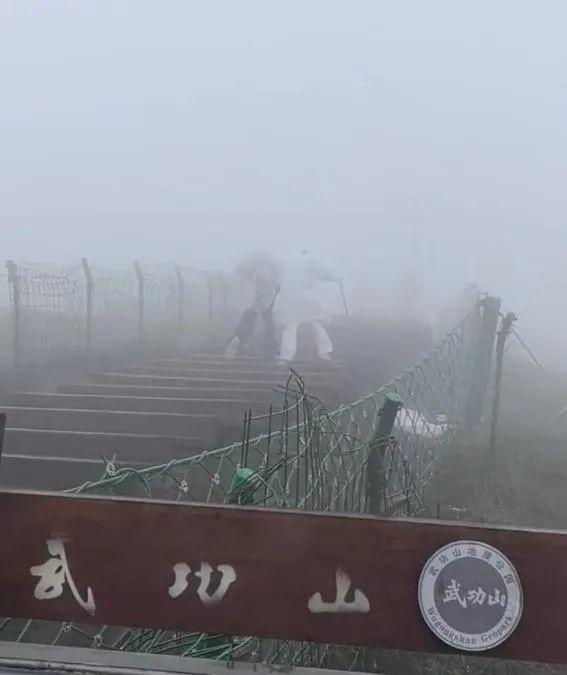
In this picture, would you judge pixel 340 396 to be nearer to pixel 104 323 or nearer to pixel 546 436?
pixel 546 436

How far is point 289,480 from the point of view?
1.93m

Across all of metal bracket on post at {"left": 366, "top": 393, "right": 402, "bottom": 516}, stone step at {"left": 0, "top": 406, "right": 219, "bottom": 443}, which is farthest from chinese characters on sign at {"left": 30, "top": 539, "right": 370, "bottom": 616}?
stone step at {"left": 0, "top": 406, "right": 219, "bottom": 443}

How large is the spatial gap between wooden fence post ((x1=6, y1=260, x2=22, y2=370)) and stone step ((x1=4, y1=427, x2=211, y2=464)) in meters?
1.64

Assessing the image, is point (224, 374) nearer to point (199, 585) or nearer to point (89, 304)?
point (89, 304)

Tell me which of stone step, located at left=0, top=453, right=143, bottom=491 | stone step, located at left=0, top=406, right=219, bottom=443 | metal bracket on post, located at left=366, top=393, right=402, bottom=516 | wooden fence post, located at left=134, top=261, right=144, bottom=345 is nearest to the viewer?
metal bracket on post, located at left=366, top=393, right=402, bottom=516

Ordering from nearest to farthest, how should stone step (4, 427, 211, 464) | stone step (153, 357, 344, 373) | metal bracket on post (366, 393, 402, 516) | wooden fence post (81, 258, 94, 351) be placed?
metal bracket on post (366, 393, 402, 516) → stone step (4, 427, 211, 464) → wooden fence post (81, 258, 94, 351) → stone step (153, 357, 344, 373)

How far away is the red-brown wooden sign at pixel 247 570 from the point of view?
1.13m

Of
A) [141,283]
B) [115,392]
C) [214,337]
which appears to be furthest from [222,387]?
[214,337]

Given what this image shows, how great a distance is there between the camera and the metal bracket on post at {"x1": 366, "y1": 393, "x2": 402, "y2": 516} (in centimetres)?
189

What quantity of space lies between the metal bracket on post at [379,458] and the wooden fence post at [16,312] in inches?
150

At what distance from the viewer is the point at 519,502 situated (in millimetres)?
3678

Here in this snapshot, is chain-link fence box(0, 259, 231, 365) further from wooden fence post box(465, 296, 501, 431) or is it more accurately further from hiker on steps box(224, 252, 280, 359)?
wooden fence post box(465, 296, 501, 431)

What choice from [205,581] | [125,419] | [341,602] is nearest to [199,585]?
[205,581]

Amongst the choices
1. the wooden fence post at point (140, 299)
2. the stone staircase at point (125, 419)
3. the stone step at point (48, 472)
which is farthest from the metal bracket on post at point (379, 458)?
the wooden fence post at point (140, 299)
